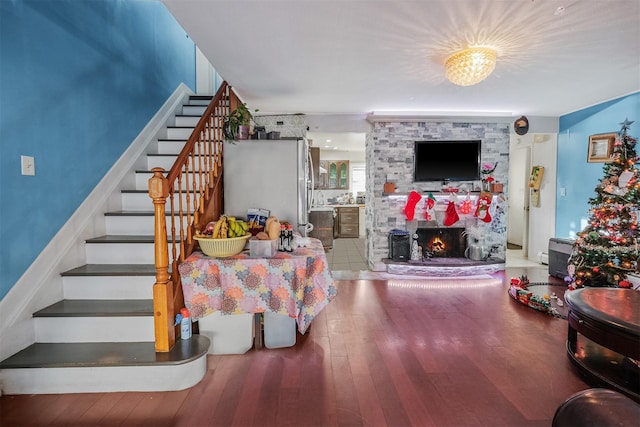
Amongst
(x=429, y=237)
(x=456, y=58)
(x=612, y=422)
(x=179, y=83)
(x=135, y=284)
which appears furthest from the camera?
(x=429, y=237)

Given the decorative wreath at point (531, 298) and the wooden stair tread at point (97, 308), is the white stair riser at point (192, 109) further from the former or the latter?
the decorative wreath at point (531, 298)

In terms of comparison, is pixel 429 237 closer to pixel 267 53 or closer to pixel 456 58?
pixel 456 58

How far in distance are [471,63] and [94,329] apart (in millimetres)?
3565

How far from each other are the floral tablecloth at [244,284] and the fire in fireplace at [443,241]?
3.37 m

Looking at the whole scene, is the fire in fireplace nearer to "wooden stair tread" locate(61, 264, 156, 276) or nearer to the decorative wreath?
the decorative wreath

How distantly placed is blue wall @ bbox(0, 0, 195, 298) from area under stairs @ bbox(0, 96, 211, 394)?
37 cm

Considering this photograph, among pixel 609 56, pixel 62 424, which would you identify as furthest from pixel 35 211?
pixel 609 56

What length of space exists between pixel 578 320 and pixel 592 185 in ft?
11.7

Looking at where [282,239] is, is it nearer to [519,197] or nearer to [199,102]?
[199,102]

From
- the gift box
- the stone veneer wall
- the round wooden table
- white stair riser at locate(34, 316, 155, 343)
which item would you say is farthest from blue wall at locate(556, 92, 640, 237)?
white stair riser at locate(34, 316, 155, 343)

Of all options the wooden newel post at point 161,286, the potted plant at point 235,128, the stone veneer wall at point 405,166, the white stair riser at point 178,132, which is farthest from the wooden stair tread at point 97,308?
the stone veneer wall at point 405,166

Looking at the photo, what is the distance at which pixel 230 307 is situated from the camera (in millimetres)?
2312

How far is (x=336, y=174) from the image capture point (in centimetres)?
919

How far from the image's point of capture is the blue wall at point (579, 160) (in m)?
4.45
